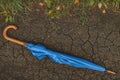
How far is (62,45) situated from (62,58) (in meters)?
0.15

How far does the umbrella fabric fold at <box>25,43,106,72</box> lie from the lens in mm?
3773

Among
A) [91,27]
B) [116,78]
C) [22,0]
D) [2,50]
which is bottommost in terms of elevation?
[116,78]

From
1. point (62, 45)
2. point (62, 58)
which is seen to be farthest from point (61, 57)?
point (62, 45)

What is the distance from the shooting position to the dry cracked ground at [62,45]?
3832 mm

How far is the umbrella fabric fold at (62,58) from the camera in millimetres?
3773

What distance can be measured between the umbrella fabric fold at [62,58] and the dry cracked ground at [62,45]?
0.22ft

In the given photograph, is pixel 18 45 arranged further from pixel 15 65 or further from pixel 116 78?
pixel 116 78

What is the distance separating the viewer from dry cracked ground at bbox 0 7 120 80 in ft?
12.6

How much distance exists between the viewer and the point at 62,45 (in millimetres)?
3857

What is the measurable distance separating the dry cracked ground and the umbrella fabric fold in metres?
0.07

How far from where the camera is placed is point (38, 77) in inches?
152

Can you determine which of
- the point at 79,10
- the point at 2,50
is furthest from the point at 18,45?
the point at 79,10

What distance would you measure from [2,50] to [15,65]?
204 millimetres

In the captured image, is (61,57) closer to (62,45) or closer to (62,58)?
(62,58)
